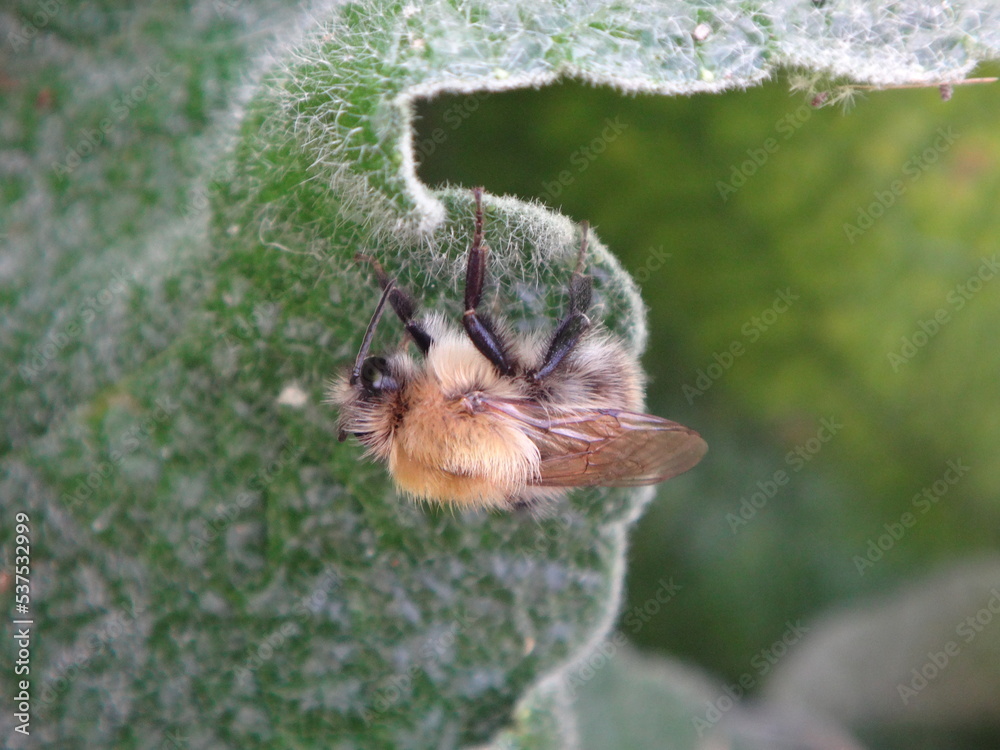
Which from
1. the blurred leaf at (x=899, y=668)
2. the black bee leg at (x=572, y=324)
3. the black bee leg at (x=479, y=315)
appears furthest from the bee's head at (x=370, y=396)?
the blurred leaf at (x=899, y=668)

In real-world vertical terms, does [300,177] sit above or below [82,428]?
above

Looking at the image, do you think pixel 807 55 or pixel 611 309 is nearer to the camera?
pixel 807 55

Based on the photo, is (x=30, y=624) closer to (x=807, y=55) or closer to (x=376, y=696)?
(x=376, y=696)

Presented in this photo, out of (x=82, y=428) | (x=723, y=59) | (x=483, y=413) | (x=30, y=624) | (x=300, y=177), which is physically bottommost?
(x=30, y=624)

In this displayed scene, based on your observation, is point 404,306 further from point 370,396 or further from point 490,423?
point 490,423

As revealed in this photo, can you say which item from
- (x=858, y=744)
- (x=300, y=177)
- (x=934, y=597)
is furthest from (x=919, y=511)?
(x=300, y=177)

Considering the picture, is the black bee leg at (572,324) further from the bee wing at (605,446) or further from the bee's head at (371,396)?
the bee's head at (371,396)

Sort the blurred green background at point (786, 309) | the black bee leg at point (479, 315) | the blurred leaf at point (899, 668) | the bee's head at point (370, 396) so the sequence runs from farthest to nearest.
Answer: the blurred leaf at point (899, 668)
the blurred green background at point (786, 309)
the bee's head at point (370, 396)
the black bee leg at point (479, 315)
